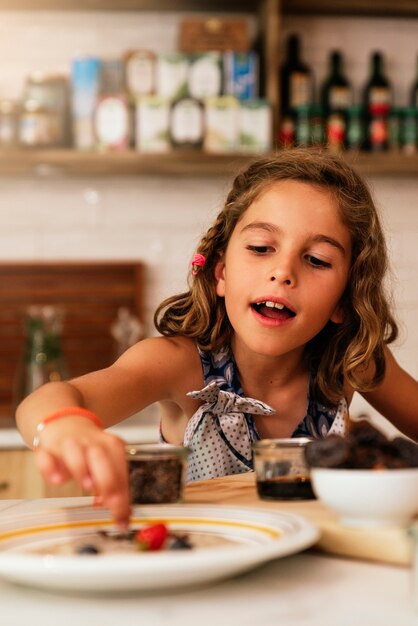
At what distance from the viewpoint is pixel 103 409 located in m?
1.26

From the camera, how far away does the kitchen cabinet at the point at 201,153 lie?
2.83 meters

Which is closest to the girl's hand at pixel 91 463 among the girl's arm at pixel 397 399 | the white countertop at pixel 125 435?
the girl's arm at pixel 397 399

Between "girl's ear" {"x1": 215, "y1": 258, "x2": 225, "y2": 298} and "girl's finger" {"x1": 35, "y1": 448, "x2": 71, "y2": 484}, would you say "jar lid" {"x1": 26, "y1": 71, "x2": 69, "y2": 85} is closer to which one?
"girl's ear" {"x1": 215, "y1": 258, "x2": 225, "y2": 298}

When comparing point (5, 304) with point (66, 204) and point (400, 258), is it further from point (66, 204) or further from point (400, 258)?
point (400, 258)

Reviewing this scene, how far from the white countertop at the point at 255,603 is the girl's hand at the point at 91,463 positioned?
0.35ft

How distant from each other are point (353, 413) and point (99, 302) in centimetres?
137

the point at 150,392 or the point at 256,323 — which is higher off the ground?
the point at 256,323

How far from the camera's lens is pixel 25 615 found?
612 mm

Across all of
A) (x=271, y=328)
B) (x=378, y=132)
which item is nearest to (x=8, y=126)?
(x=378, y=132)

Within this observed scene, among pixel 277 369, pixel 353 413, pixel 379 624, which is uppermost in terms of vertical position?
pixel 379 624

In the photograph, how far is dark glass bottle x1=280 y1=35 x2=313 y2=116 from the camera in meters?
2.98

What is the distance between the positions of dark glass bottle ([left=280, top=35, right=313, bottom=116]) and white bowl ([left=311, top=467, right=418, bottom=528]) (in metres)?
2.33

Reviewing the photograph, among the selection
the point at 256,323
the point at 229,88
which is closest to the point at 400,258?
the point at 229,88

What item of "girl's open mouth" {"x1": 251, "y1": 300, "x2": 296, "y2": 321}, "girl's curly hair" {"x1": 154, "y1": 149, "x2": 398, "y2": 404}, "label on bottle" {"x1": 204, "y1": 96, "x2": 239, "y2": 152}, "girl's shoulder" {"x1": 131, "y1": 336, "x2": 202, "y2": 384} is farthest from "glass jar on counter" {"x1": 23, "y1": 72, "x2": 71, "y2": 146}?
"girl's open mouth" {"x1": 251, "y1": 300, "x2": 296, "y2": 321}
